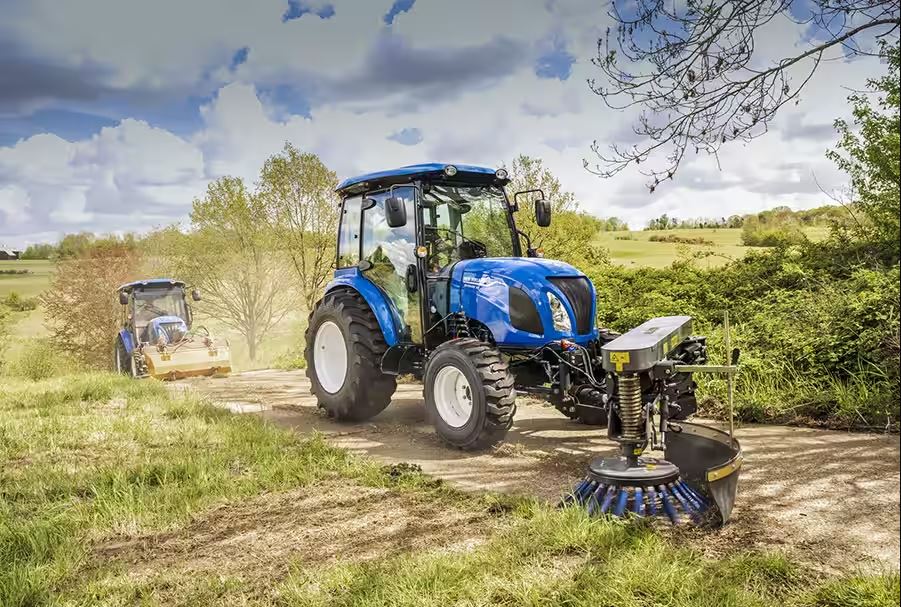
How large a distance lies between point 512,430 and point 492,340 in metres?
1.02

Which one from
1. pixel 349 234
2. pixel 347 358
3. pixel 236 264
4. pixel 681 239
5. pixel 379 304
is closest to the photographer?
pixel 379 304

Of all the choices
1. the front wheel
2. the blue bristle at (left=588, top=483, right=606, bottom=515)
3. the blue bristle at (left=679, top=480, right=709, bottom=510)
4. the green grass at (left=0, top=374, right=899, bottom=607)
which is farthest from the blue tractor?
the front wheel

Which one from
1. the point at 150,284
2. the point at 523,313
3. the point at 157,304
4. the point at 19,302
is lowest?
the point at 523,313

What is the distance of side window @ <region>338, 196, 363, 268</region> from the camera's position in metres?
7.43

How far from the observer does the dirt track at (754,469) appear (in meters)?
3.54

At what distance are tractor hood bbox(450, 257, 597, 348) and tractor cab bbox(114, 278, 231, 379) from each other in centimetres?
854

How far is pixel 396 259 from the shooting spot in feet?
22.5

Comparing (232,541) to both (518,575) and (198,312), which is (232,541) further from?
(198,312)

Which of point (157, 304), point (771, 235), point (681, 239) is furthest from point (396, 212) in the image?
point (157, 304)

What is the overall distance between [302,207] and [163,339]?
4.61m

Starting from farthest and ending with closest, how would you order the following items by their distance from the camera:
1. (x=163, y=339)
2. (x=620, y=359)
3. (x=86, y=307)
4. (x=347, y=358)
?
(x=86, y=307) → (x=163, y=339) → (x=347, y=358) → (x=620, y=359)

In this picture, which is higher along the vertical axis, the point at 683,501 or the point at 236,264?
the point at 236,264

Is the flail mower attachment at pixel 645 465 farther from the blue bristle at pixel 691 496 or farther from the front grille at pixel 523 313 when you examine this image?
the front grille at pixel 523 313

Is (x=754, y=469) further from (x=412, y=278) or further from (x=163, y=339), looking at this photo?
(x=163, y=339)
